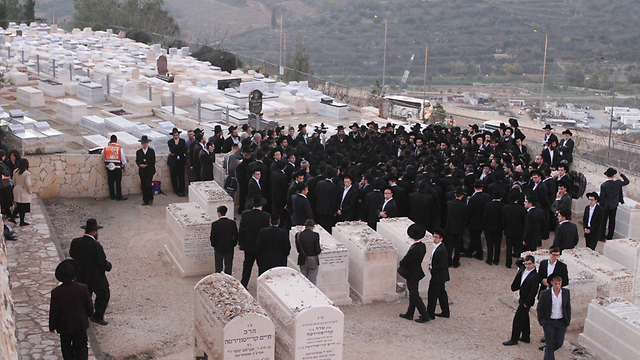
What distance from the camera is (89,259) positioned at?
9336 mm

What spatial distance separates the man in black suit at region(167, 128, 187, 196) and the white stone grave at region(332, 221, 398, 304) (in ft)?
19.8

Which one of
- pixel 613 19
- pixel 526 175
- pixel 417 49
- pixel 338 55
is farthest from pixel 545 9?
pixel 526 175

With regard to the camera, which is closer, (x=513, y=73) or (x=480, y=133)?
(x=480, y=133)

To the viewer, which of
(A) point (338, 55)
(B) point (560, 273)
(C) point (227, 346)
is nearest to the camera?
(C) point (227, 346)

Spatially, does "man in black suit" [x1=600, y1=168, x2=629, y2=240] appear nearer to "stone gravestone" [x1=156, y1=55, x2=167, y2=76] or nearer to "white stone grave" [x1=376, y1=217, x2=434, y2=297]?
"white stone grave" [x1=376, y1=217, x2=434, y2=297]

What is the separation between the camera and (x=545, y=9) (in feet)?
390

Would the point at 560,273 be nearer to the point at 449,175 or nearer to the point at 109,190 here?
the point at 449,175

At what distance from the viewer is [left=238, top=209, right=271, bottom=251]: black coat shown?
1064cm

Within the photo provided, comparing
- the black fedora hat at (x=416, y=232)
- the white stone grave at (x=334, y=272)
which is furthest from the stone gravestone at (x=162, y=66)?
the black fedora hat at (x=416, y=232)

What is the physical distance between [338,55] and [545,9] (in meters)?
38.8

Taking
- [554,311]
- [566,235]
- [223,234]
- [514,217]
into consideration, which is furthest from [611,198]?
[223,234]

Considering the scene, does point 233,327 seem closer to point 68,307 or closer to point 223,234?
point 68,307

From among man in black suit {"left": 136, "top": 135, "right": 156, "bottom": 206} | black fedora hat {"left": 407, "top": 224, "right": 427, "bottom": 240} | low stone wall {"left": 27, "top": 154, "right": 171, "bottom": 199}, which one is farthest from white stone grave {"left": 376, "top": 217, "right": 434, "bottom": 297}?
low stone wall {"left": 27, "top": 154, "right": 171, "bottom": 199}

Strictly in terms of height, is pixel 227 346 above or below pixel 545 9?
below
